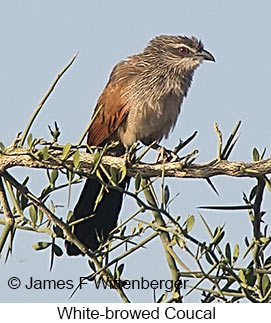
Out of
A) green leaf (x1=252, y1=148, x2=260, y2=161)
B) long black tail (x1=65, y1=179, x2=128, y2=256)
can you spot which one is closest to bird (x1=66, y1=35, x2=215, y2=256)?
long black tail (x1=65, y1=179, x2=128, y2=256)

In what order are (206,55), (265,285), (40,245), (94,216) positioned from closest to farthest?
(265,285), (40,245), (94,216), (206,55)

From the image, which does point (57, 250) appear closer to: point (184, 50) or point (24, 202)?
point (24, 202)

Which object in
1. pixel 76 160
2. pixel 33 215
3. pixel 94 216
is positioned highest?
pixel 76 160

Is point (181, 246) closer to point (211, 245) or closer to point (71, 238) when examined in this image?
point (211, 245)

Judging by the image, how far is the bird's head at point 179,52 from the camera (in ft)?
11.8

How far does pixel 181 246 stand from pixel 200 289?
9cm

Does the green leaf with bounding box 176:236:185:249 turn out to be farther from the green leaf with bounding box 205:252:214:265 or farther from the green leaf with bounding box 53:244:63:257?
the green leaf with bounding box 53:244:63:257

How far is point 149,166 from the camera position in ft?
5.03

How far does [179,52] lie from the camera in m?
3.68

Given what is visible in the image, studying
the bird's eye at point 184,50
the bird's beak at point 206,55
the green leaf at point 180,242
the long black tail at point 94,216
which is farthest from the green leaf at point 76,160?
the bird's eye at point 184,50

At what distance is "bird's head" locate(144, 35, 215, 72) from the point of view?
11.8ft

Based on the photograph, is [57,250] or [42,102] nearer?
[42,102]

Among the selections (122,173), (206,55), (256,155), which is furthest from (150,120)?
(122,173)

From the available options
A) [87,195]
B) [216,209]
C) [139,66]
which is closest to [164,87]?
[139,66]
